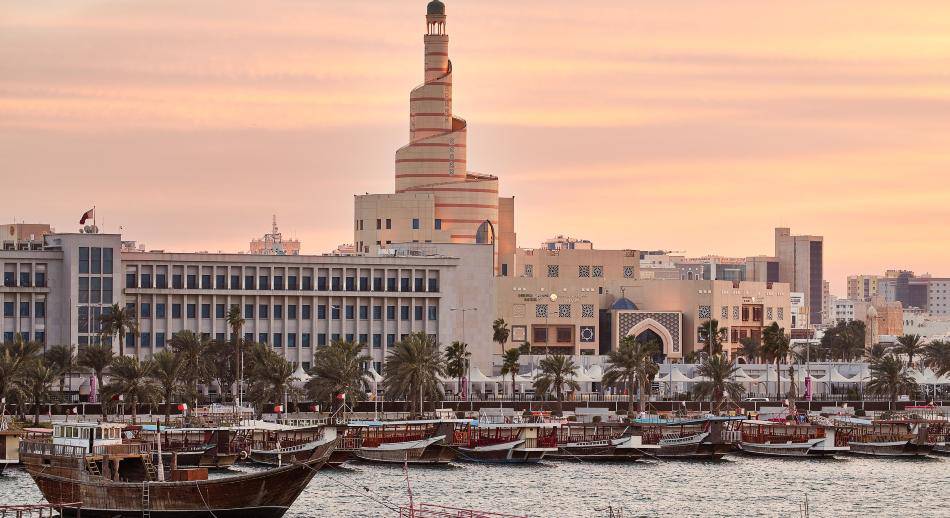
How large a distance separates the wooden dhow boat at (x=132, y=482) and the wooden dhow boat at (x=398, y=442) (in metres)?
37.0

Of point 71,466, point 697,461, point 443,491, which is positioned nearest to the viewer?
point 71,466

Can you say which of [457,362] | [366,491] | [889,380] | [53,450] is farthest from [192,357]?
[53,450]

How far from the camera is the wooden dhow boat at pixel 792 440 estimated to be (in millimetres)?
156500

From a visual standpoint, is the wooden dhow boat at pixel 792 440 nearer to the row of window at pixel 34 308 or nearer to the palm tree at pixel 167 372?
the palm tree at pixel 167 372

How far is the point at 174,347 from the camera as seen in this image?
17712 cm

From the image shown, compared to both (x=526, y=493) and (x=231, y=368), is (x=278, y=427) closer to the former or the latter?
(x=526, y=493)

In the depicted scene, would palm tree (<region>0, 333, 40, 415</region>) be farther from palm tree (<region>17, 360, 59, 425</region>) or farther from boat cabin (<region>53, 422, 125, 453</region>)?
boat cabin (<region>53, 422, 125, 453</region>)

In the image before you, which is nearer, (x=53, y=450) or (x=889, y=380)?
(x=53, y=450)

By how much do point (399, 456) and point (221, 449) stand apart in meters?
13.3

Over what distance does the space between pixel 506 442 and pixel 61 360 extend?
150 feet

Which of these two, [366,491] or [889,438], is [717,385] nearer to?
[889,438]

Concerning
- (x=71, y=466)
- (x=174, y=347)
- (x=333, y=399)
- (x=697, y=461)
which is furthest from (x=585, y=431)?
(x=71, y=466)

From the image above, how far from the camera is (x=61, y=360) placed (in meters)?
173

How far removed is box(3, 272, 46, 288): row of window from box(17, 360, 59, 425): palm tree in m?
34.2
